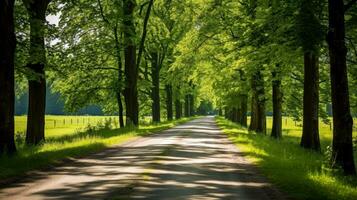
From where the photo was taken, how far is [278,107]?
3145 cm

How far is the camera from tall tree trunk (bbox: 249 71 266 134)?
3216cm

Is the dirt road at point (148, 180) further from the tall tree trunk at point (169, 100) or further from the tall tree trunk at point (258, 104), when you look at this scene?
the tall tree trunk at point (169, 100)

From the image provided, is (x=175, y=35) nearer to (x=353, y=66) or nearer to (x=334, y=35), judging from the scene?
(x=353, y=66)

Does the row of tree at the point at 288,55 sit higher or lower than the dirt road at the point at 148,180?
higher

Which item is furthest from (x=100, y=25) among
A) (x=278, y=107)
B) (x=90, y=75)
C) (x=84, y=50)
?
(x=278, y=107)

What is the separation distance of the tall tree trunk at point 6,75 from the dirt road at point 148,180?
101 inches

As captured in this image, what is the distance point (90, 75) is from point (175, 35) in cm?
1513

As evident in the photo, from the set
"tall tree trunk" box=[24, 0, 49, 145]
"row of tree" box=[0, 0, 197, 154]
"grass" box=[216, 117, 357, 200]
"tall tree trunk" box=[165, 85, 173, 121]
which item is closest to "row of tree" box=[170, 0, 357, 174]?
"grass" box=[216, 117, 357, 200]

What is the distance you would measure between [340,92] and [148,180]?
18.5 feet

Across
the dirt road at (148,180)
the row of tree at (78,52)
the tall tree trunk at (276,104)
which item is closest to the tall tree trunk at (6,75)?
the row of tree at (78,52)

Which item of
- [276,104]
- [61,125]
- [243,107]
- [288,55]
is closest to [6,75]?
[288,55]

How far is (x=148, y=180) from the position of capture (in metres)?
11.4

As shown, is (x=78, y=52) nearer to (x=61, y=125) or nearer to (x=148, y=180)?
(x=148, y=180)

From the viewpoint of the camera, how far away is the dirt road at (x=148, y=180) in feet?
31.4
